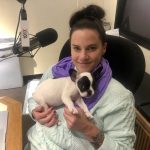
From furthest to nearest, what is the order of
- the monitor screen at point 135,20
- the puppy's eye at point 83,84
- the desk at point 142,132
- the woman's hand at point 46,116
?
the monitor screen at point 135,20 → the desk at point 142,132 → the woman's hand at point 46,116 → the puppy's eye at point 83,84

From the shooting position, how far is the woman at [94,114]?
840 mm

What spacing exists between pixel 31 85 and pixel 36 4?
4.71ft

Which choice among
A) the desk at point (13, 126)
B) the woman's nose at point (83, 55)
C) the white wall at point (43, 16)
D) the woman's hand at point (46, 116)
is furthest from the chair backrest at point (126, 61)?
the white wall at point (43, 16)

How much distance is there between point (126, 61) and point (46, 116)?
42 cm

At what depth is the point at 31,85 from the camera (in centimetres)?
157

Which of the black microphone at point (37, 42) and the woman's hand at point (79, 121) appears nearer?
the woman's hand at point (79, 121)

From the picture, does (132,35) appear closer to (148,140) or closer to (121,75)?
(121,75)

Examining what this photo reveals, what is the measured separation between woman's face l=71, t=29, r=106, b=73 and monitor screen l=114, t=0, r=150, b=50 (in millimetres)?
589

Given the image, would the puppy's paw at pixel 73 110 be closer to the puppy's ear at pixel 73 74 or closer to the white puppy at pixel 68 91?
the white puppy at pixel 68 91

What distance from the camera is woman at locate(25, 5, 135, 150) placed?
840 millimetres

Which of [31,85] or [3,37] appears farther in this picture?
[3,37]

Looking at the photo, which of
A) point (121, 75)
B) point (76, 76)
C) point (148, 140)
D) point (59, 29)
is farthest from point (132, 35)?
point (59, 29)

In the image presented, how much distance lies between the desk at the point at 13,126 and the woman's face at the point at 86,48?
343 millimetres

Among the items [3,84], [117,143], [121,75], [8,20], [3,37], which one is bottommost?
[3,84]
